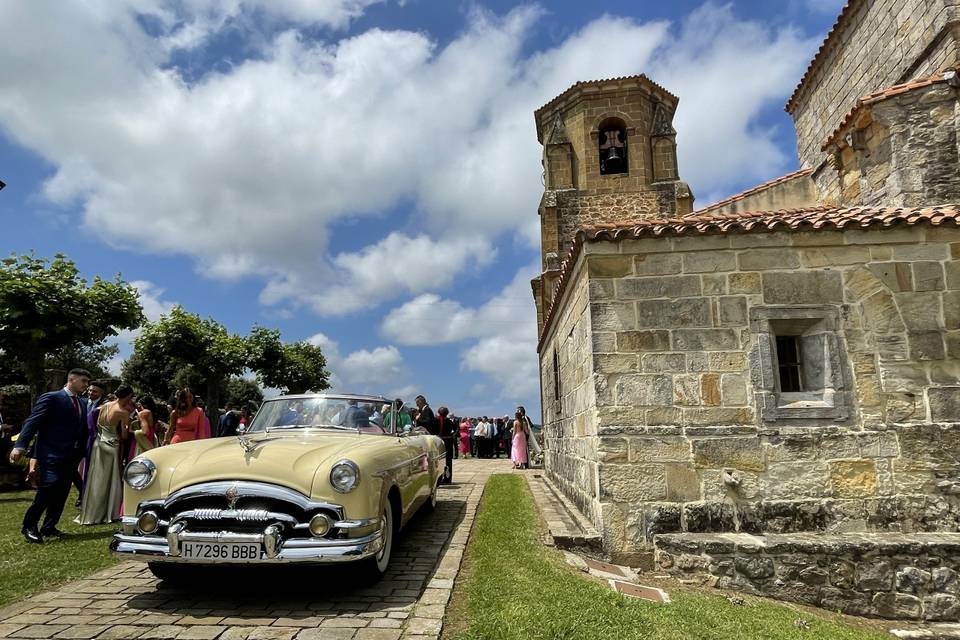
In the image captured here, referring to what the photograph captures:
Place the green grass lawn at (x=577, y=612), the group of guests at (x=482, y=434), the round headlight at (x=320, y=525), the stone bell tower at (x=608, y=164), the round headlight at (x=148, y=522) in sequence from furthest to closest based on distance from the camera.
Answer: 1. the stone bell tower at (x=608, y=164)
2. the group of guests at (x=482, y=434)
3. the round headlight at (x=148, y=522)
4. the round headlight at (x=320, y=525)
5. the green grass lawn at (x=577, y=612)

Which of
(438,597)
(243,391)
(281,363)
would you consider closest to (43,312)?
(438,597)

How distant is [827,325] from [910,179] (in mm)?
4359

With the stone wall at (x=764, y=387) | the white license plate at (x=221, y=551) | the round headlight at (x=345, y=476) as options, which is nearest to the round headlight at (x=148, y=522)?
the white license plate at (x=221, y=551)

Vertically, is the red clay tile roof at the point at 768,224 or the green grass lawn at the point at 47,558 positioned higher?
the red clay tile roof at the point at 768,224

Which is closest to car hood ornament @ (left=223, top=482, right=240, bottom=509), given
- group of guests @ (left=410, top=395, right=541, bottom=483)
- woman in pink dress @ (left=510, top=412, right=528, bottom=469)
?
group of guests @ (left=410, top=395, right=541, bottom=483)

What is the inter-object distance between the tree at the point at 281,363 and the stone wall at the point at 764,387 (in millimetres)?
31194

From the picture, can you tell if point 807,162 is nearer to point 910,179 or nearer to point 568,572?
point 910,179

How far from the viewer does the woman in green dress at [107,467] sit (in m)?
6.70

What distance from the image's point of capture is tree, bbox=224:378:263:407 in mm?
45000

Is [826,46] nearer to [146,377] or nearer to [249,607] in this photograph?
[249,607]

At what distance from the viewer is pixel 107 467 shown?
679cm

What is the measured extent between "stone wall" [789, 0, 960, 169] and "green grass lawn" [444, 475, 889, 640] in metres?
9.27

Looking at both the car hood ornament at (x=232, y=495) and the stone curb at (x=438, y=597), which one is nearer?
the stone curb at (x=438, y=597)

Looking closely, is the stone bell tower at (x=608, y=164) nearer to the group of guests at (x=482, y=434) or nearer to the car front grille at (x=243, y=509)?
the group of guests at (x=482, y=434)
